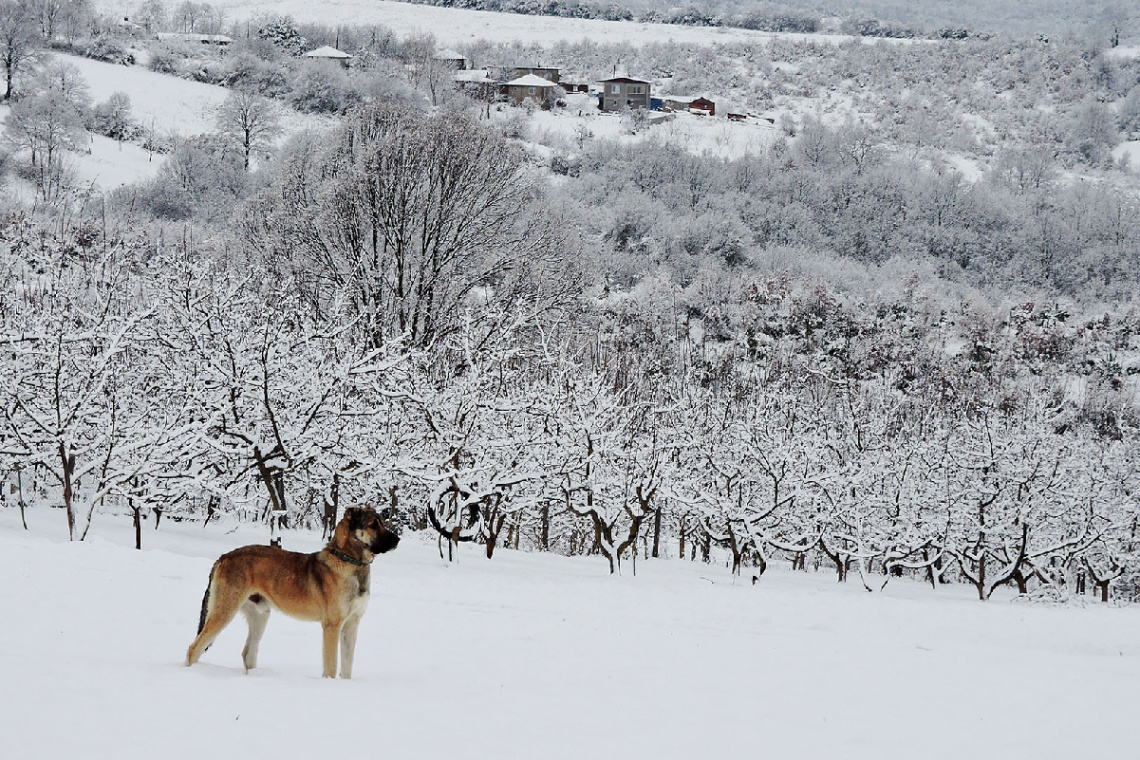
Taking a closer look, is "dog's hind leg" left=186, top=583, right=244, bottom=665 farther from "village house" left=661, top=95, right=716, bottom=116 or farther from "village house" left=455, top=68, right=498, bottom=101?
"village house" left=661, top=95, right=716, bottom=116

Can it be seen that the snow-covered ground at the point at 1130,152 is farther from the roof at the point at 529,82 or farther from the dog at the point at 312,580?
the dog at the point at 312,580

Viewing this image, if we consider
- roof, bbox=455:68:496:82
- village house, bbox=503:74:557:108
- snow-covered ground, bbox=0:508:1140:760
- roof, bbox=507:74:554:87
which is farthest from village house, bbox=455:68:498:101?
snow-covered ground, bbox=0:508:1140:760

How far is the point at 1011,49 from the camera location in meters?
104

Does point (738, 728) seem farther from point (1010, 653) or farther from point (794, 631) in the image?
point (1010, 653)

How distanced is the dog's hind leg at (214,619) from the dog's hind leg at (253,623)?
10 cm

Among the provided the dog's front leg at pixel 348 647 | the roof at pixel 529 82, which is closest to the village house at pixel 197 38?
the roof at pixel 529 82

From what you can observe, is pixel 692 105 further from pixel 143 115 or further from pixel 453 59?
pixel 143 115

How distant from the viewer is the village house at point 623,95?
79.9 meters

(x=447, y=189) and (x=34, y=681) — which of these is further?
(x=447, y=189)

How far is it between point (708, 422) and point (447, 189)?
789 cm

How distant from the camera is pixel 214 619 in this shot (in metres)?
4.83

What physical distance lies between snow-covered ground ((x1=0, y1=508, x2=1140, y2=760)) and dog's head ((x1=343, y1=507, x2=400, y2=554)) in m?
0.80

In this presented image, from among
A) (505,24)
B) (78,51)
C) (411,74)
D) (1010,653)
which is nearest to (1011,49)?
(505,24)

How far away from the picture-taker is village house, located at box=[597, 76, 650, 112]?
7988cm
